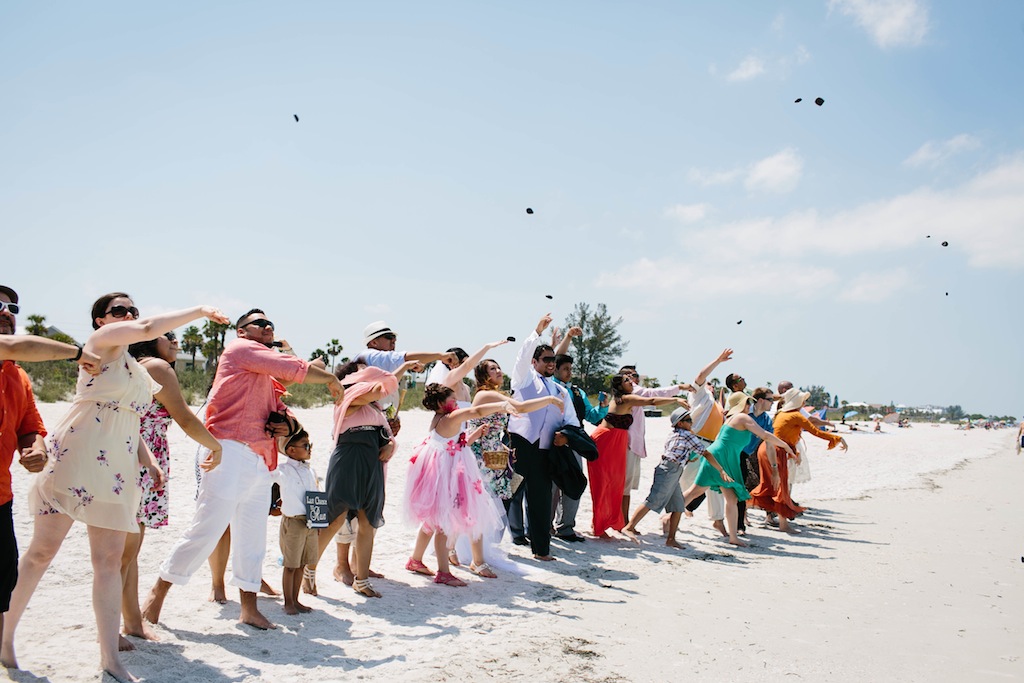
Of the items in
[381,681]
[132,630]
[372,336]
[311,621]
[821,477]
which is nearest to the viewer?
[381,681]

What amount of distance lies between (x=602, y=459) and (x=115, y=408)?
6.31 meters

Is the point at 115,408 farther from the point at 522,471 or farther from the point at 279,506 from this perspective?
the point at 522,471

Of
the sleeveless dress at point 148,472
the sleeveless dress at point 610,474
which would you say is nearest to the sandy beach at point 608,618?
the sleeveless dress at point 610,474

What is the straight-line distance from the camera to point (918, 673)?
493cm

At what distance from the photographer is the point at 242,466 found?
4941 millimetres

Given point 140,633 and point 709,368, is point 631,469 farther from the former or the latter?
point 140,633

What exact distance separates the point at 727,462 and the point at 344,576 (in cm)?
510

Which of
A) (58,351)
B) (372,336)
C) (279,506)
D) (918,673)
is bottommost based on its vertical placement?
(918,673)

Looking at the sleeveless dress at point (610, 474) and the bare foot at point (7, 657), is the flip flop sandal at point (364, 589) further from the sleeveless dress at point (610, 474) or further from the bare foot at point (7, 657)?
the sleeveless dress at point (610, 474)

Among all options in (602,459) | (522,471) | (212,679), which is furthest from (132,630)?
(602,459)

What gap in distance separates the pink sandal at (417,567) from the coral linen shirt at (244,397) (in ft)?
8.01

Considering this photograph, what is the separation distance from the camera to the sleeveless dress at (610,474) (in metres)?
9.32

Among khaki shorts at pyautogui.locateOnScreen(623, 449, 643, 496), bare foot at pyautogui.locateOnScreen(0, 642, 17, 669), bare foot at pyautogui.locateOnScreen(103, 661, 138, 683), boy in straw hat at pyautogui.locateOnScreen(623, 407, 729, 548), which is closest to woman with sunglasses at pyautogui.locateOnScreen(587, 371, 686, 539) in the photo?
boy in straw hat at pyautogui.locateOnScreen(623, 407, 729, 548)

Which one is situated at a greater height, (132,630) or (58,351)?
(58,351)
